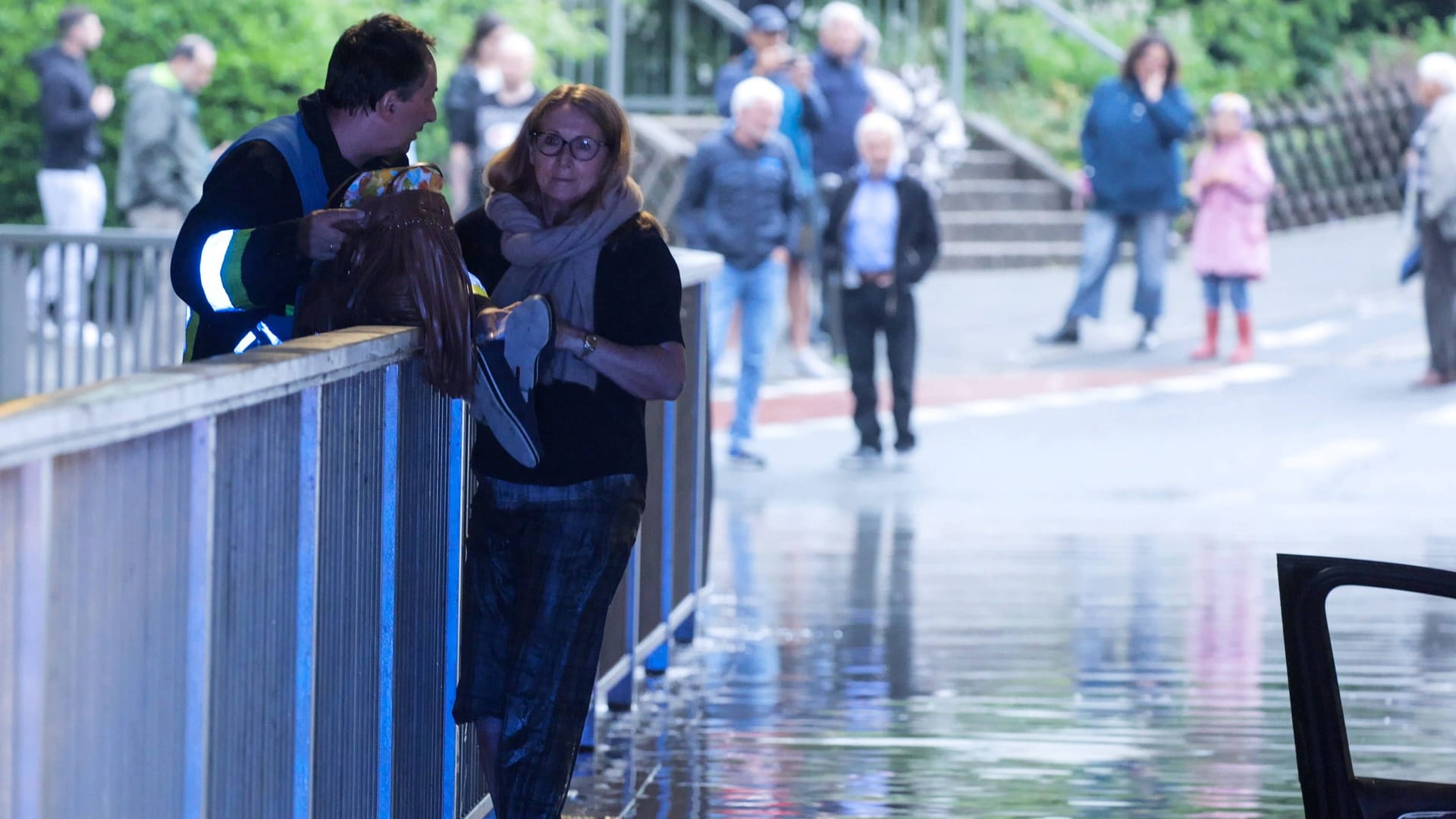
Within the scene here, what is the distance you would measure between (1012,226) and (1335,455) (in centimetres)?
1013

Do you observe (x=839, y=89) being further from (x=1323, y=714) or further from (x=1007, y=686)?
(x=1323, y=714)

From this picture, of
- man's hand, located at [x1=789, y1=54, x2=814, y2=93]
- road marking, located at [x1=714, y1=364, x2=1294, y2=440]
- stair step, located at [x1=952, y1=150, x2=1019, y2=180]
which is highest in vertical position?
man's hand, located at [x1=789, y1=54, x2=814, y2=93]

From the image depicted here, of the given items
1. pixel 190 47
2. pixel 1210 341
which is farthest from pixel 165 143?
→ pixel 1210 341

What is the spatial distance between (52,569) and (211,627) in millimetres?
536

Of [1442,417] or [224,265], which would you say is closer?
[224,265]

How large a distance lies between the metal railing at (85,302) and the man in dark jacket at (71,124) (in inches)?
225

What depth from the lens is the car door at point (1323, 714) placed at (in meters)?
3.87

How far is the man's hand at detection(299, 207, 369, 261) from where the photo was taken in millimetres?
4281

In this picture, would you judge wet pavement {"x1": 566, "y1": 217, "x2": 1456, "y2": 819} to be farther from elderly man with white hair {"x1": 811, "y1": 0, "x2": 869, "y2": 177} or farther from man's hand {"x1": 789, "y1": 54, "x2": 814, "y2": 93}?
elderly man with white hair {"x1": 811, "y1": 0, "x2": 869, "y2": 177}

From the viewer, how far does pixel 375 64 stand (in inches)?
177

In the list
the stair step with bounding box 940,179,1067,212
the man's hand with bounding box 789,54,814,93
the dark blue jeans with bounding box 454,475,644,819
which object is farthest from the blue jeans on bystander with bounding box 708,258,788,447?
the stair step with bounding box 940,179,1067,212

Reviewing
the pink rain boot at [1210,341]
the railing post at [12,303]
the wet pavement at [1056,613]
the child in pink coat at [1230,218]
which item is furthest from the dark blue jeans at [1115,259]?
the railing post at [12,303]

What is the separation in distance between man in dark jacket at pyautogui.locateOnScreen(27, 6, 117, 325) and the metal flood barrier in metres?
12.9

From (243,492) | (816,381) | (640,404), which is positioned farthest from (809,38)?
(243,492)
